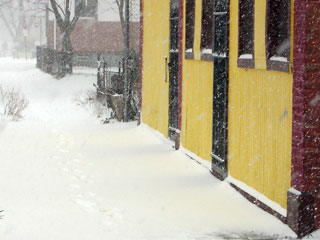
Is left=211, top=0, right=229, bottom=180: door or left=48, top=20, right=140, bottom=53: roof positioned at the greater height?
left=48, top=20, right=140, bottom=53: roof

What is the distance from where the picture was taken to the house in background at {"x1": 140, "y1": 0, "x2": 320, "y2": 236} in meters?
6.98

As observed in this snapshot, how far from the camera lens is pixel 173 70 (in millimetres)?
13812

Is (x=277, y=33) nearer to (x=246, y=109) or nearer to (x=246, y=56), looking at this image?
(x=246, y=56)

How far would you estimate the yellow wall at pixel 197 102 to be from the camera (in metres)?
10.9

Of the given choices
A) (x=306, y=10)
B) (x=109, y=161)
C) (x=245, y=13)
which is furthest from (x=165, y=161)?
(x=306, y=10)

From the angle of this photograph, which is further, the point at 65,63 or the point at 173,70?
the point at 65,63

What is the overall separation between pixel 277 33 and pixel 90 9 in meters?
36.2

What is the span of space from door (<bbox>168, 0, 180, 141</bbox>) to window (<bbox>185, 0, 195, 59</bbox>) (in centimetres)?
110

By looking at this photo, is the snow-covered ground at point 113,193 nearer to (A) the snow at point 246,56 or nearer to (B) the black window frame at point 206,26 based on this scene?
(A) the snow at point 246,56

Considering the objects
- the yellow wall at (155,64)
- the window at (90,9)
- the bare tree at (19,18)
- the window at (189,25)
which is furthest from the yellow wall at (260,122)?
the bare tree at (19,18)

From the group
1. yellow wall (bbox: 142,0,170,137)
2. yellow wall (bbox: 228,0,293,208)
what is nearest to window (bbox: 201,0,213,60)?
yellow wall (bbox: 228,0,293,208)

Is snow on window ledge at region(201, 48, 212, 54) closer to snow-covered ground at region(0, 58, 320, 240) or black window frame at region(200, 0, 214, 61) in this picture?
black window frame at region(200, 0, 214, 61)

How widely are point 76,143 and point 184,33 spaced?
3.34 meters

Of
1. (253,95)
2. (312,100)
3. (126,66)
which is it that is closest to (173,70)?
(126,66)
